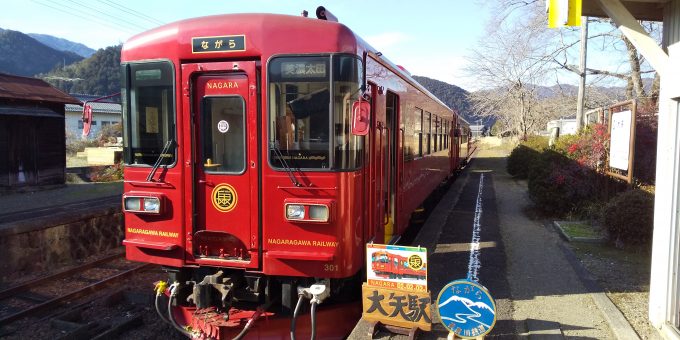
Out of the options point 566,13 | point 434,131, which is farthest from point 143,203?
point 434,131

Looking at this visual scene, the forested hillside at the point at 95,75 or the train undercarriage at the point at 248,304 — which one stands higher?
the forested hillside at the point at 95,75

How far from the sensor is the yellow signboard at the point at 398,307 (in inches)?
164

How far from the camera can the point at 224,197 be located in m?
4.64

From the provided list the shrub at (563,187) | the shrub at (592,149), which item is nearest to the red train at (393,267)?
the shrub at (563,187)

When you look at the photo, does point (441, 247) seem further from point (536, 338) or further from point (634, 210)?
point (536, 338)

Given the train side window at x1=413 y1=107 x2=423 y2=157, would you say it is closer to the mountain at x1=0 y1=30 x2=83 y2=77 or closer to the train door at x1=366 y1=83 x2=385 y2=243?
the train door at x1=366 y1=83 x2=385 y2=243

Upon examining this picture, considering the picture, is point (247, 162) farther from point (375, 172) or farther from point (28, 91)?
point (28, 91)

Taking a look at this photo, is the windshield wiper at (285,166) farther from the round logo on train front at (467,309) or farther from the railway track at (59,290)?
the railway track at (59,290)

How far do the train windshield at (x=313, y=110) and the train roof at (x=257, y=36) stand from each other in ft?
0.42

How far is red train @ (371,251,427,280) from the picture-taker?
4.14 meters

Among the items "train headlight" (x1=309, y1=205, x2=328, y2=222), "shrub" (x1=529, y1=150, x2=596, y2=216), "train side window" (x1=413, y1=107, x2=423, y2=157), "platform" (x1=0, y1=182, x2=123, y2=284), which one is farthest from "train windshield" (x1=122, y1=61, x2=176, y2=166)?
"shrub" (x1=529, y1=150, x2=596, y2=216)

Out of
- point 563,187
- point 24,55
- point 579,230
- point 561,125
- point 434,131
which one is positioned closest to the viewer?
point 579,230

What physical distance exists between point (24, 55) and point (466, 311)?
116 metres

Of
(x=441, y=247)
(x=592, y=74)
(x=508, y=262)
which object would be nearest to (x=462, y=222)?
(x=441, y=247)
